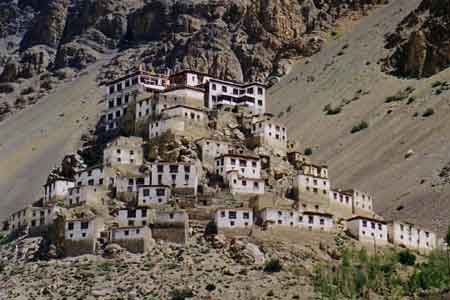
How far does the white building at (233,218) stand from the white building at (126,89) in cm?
1865

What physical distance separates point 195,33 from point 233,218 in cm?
6474

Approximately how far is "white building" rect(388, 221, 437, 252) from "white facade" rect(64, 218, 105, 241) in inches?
754

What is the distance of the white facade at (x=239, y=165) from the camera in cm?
7806

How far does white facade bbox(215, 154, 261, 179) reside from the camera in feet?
256

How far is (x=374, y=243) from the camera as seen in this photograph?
7706 centimetres

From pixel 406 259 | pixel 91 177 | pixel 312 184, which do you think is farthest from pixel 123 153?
pixel 406 259

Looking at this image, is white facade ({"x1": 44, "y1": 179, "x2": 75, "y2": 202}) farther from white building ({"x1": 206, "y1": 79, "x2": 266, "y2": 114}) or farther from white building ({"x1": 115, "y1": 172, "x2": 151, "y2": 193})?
white building ({"x1": 206, "y1": 79, "x2": 266, "y2": 114})

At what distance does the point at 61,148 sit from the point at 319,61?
33.1 m

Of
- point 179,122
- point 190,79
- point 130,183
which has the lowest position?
point 130,183

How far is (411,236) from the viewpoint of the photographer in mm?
78875

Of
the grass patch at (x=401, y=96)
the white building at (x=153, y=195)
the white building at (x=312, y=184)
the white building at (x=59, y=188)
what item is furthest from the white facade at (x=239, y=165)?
the grass patch at (x=401, y=96)

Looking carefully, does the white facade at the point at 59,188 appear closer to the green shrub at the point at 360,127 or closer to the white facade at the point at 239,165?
the white facade at the point at 239,165

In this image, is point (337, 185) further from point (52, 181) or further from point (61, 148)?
point (61, 148)

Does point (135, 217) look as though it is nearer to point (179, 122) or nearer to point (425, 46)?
point (179, 122)
